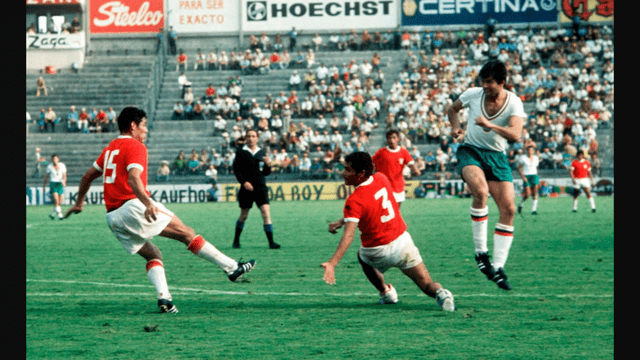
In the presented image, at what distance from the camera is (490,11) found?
4775cm

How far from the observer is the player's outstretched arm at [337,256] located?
6.41 metres

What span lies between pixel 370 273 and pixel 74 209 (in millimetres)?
2985

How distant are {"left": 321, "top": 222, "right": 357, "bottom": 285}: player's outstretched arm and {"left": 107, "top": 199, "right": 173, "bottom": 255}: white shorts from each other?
5.53 feet

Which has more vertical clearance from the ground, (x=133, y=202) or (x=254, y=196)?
(x=133, y=202)

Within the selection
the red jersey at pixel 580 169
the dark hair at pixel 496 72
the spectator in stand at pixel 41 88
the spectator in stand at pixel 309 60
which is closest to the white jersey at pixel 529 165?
the red jersey at pixel 580 169

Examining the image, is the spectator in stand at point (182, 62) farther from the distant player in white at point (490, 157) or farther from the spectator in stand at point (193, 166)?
the distant player in white at point (490, 157)

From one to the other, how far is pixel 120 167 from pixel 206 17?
43.3 m

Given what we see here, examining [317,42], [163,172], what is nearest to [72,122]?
[163,172]

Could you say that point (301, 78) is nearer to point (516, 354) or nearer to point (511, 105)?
point (511, 105)

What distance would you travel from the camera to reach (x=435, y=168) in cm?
3653

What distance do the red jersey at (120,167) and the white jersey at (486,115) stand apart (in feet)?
10.9

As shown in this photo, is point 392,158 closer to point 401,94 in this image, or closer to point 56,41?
point 401,94

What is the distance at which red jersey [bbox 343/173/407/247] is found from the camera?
709cm
